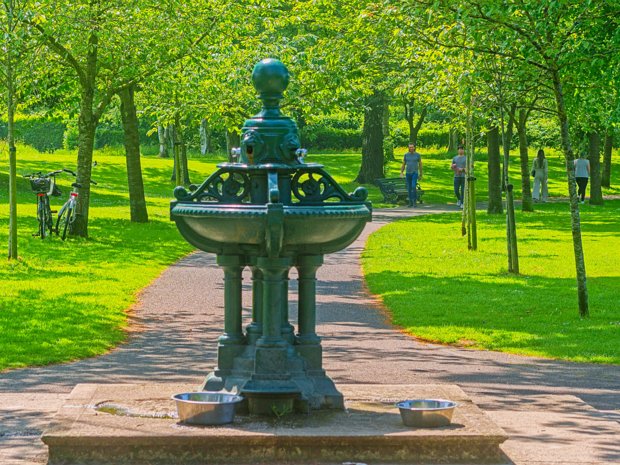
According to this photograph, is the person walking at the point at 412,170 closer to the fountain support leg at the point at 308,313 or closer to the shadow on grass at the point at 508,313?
the shadow on grass at the point at 508,313

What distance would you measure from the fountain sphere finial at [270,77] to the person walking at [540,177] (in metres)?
31.1

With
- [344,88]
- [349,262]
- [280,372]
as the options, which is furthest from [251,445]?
[344,88]

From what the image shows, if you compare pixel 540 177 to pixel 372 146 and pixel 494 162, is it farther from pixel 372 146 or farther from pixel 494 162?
pixel 494 162

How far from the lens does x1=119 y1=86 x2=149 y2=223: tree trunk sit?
29.2 meters

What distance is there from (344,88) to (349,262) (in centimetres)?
365

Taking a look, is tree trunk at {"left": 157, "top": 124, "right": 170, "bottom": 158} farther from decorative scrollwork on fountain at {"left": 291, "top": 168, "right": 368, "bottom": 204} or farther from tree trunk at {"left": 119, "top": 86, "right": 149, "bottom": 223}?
decorative scrollwork on fountain at {"left": 291, "top": 168, "right": 368, "bottom": 204}

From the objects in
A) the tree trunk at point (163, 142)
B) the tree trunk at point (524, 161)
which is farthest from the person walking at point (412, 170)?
the tree trunk at point (163, 142)

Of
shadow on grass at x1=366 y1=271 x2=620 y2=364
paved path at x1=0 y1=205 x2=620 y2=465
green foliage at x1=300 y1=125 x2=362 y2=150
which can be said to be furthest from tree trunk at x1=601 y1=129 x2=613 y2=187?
paved path at x1=0 y1=205 x2=620 y2=465

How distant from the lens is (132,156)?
2928cm

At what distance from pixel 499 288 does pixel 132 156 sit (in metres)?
14.0

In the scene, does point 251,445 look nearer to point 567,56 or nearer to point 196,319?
point 196,319

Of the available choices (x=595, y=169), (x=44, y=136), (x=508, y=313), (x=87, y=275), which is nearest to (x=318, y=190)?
(x=508, y=313)

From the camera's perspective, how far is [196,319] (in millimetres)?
14125

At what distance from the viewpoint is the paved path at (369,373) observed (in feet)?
24.3
